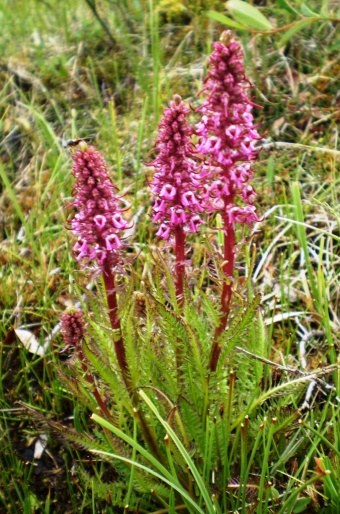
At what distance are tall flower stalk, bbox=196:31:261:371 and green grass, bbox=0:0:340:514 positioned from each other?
221 millimetres

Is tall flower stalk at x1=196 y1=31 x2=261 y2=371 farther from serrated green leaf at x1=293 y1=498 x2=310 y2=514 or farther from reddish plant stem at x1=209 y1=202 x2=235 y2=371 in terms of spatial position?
serrated green leaf at x1=293 y1=498 x2=310 y2=514

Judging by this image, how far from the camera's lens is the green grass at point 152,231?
1.98 meters

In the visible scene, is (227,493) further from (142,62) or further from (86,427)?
(142,62)

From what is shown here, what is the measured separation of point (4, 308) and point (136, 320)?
1273 mm

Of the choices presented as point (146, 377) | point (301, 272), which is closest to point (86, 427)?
point (146, 377)

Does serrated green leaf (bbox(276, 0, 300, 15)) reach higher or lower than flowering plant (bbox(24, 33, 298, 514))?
higher

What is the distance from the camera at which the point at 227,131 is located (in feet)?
4.75

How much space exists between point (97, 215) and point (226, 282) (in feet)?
1.51

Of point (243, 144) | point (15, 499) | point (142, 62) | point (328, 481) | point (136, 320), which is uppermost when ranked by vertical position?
point (243, 144)

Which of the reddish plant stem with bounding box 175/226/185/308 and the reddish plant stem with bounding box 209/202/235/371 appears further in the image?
the reddish plant stem with bounding box 175/226/185/308

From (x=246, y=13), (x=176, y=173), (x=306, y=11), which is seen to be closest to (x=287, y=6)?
(x=306, y=11)

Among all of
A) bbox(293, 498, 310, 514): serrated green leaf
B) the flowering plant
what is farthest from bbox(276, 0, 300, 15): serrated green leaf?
bbox(293, 498, 310, 514): serrated green leaf

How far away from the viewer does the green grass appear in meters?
1.98

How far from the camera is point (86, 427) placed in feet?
7.50
